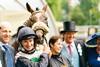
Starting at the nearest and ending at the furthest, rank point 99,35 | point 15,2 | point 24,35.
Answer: point 24,35 < point 99,35 < point 15,2

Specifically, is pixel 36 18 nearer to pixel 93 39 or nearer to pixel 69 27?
pixel 69 27

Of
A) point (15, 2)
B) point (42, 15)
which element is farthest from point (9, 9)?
point (42, 15)

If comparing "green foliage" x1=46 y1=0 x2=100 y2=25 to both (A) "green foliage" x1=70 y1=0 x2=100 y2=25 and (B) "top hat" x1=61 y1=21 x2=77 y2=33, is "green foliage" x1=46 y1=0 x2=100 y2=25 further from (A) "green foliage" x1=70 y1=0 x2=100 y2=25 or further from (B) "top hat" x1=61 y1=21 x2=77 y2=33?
(B) "top hat" x1=61 y1=21 x2=77 y2=33

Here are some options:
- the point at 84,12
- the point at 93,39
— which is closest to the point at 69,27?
the point at 93,39

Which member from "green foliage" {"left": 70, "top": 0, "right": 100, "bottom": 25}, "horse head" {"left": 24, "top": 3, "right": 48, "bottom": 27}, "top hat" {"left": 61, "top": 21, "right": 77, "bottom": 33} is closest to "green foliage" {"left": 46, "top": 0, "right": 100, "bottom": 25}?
"green foliage" {"left": 70, "top": 0, "right": 100, "bottom": 25}

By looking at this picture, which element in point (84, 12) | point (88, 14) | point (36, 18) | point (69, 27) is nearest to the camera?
point (36, 18)

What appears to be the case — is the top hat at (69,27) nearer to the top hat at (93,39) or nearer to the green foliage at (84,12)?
the top hat at (93,39)

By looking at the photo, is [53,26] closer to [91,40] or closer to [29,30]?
[91,40]

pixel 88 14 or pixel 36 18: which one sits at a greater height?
pixel 36 18

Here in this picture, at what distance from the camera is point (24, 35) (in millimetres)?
5480

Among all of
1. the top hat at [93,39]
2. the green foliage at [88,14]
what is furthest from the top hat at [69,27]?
the green foliage at [88,14]

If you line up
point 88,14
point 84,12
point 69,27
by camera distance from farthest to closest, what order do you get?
point 84,12
point 88,14
point 69,27

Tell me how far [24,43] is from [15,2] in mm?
5129

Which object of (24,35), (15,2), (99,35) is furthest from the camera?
(15,2)
